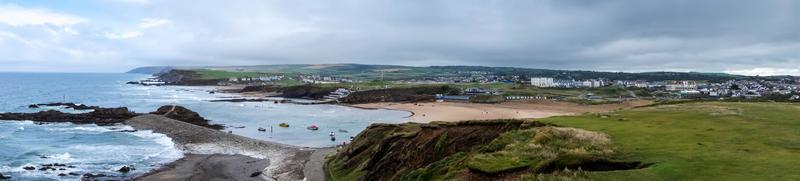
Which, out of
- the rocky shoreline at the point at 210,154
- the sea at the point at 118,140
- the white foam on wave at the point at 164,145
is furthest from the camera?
the white foam on wave at the point at 164,145

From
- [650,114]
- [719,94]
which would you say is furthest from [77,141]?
[719,94]

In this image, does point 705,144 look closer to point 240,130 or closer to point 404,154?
point 404,154

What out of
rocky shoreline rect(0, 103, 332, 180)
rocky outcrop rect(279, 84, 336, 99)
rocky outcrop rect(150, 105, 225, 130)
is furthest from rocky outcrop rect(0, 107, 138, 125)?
rocky outcrop rect(279, 84, 336, 99)

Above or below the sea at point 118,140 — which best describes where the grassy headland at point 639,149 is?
above

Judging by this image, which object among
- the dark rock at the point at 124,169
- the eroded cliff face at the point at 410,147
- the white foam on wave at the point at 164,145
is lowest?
the white foam on wave at the point at 164,145

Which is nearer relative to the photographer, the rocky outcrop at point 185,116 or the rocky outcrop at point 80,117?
the rocky outcrop at point 185,116

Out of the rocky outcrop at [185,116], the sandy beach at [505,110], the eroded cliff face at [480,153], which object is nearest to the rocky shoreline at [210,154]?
the rocky outcrop at [185,116]

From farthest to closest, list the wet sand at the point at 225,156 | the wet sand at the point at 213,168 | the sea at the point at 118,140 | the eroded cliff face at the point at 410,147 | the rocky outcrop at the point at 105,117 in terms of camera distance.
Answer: the rocky outcrop at the point at 105,117 → the sea at the point at 118,140 → the wet sand at the point at 225,156 → the wet sand at the point at 213,168 → the eroded cliff face at the point at 410,147

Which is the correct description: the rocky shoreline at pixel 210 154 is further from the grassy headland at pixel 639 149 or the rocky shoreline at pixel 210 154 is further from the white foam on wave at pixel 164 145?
the grassy headland at pixel 639 149
